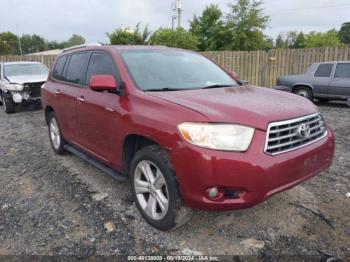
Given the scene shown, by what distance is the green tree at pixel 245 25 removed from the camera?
30.5 meters

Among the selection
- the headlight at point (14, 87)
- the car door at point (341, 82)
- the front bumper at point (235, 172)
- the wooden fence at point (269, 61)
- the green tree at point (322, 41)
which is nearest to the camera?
the front bumper at point (235, 172)

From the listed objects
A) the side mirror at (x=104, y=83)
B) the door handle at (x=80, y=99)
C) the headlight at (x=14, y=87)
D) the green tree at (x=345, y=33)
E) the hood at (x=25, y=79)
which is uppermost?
the green tree at (x=345, y=33)

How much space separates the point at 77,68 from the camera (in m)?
4.75

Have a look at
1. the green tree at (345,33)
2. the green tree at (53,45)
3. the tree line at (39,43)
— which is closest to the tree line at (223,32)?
the green tree at (345,33)

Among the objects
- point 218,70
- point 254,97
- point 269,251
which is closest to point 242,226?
point 269,251

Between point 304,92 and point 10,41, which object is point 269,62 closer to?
point 304,92

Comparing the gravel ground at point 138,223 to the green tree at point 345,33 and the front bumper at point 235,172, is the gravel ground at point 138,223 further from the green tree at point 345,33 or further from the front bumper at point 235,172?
the green tree at point 345,33

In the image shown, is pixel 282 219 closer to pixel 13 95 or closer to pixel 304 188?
pixel 304 188

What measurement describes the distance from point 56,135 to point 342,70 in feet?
31.1

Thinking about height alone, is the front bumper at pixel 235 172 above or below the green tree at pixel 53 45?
below

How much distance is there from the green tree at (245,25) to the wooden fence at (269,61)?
49.3 feet

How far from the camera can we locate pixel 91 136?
4.18 meters

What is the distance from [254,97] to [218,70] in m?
1.24

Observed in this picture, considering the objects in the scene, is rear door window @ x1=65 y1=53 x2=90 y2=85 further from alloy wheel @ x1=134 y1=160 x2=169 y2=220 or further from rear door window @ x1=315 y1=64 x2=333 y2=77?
rear door window @ x1=315 y1=64 x2=333 y2=77
